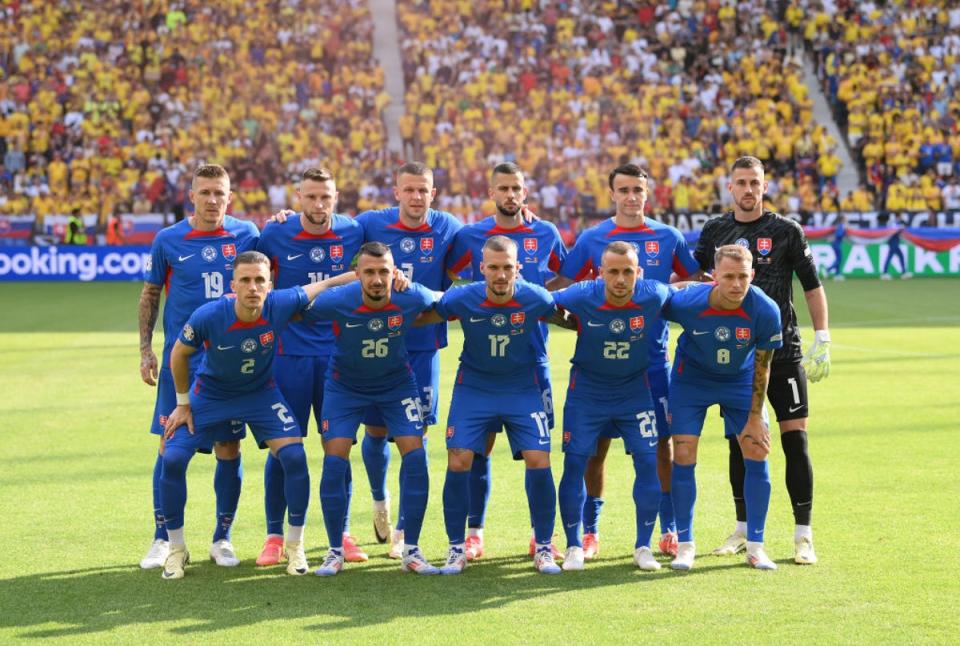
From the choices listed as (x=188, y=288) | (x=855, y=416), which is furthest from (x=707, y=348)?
(x=855, y=416)

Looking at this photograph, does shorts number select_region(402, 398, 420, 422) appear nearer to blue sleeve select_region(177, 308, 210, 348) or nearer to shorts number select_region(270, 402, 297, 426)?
shorts number select_region(270, 402, 297, 426)

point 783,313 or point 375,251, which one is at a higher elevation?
point 375,251

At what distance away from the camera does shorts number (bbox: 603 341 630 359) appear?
7133mm

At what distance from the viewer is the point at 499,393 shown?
23.5ft

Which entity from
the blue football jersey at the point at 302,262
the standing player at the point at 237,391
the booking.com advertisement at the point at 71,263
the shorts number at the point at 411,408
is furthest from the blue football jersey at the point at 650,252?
the booking.com advertisement at the point at 71,263

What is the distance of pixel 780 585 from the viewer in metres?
6.57

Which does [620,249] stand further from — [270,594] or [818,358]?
[270,594]

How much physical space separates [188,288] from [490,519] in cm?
243

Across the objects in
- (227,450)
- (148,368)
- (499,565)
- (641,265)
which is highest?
(641,265)

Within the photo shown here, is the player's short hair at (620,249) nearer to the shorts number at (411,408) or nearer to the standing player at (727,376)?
the standing player at (727,376)

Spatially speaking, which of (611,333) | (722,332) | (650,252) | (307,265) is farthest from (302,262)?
(722,332)

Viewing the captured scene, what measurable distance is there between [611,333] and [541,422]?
2.09 feet

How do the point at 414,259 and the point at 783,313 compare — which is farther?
the point at 414,259

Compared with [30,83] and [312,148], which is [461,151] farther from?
[30,83]
